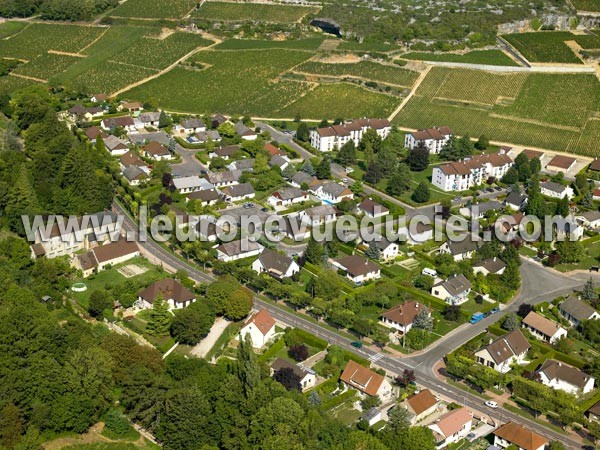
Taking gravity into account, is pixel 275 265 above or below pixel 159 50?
above

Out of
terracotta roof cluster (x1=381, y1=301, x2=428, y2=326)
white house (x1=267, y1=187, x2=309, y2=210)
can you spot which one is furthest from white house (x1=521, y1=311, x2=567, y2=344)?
white house (x1=267, y1=187, x2=309, y2=210)

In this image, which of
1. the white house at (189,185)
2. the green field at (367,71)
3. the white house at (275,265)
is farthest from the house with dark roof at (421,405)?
the green field at (367,71)

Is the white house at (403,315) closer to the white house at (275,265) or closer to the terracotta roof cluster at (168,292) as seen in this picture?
the white house at (275,265)

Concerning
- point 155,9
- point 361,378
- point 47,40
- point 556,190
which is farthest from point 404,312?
point 155,9

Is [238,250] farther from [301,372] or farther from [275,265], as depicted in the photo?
[301,372]

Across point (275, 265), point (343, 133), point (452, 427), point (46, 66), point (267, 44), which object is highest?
point (452, 427)

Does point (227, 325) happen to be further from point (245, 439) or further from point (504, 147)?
point (504, 147)

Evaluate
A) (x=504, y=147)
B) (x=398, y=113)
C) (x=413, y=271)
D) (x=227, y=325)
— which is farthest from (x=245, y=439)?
(x=398, y=113)

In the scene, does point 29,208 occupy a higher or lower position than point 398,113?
higher
